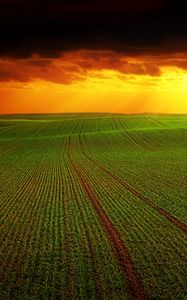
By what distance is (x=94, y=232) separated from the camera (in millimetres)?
14273

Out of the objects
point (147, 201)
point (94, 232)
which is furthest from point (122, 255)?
point (147, 201)

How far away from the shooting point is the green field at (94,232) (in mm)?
10188

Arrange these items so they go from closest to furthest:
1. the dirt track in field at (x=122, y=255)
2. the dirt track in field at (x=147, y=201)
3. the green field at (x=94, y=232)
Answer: the dirt track in field at (x=122, y=255)
the green field at (x=94, y=232)
the dirt track in field at (x=147, y=201)

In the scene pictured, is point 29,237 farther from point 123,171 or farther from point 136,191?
point 123,171

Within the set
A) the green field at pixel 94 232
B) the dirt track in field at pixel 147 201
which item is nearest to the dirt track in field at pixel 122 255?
the green field at pixel 94 232

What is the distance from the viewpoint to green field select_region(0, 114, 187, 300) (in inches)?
401

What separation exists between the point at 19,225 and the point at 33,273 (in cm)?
473

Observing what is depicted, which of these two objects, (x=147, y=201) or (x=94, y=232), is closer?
(x=94, y=232)

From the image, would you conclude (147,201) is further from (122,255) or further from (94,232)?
(122,255)

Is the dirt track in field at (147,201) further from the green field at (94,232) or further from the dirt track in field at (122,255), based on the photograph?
the dirt track in field at (122,255)

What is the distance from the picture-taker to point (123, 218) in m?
16.0

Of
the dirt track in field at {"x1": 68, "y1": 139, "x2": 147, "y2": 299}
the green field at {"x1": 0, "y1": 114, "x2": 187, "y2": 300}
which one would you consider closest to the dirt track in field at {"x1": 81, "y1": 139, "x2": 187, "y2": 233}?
the green field at {"x1": 0, "y1": 114, "x2": 187, "y2": 300}

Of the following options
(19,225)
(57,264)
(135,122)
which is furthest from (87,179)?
(135,122)

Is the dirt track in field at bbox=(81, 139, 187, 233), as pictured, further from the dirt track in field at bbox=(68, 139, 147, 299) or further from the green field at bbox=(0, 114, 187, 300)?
the dirt track in field at bbox=(68, 139, 147, 299)
